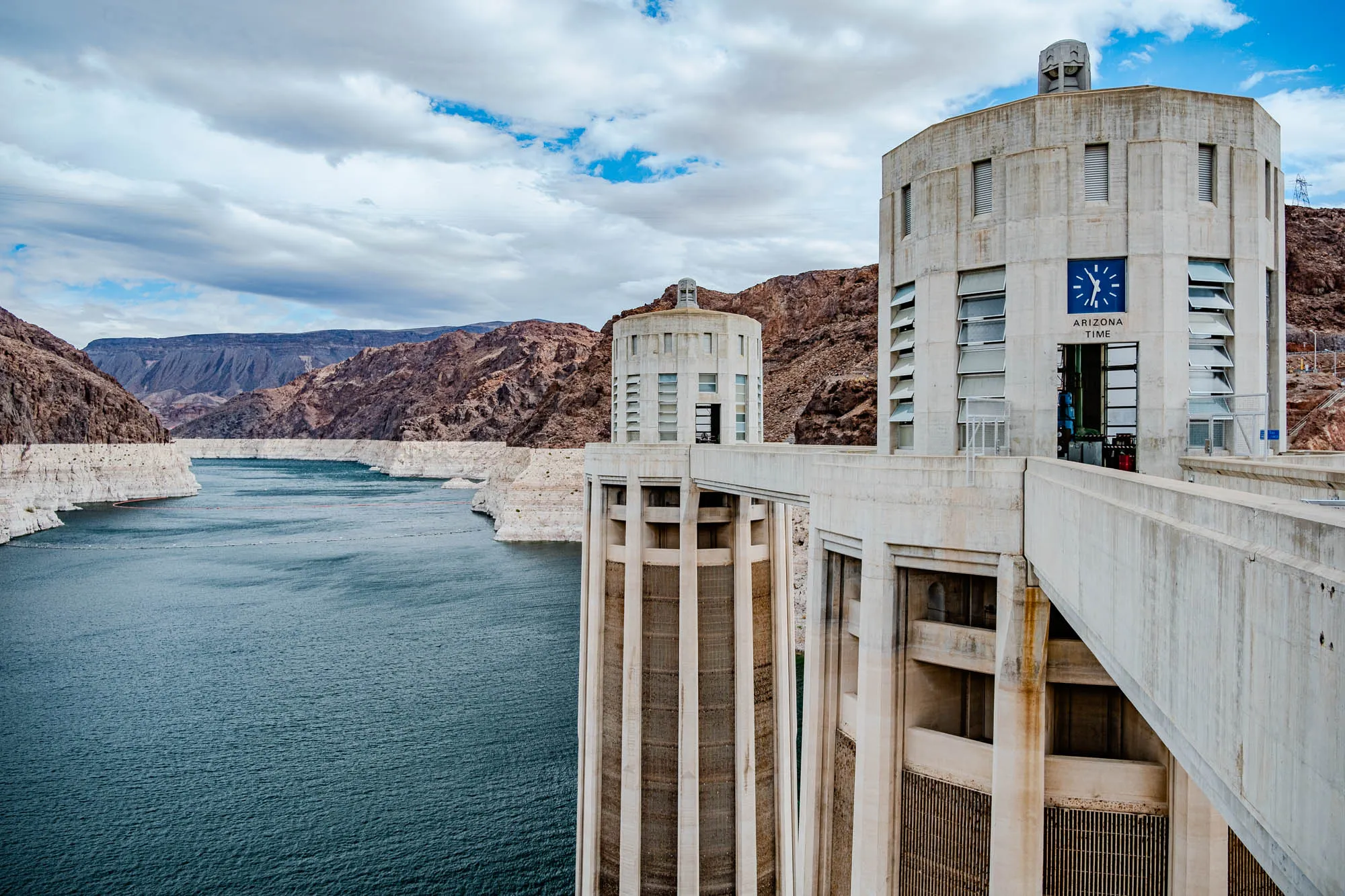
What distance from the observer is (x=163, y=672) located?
44.9 metres

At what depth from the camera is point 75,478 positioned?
442 feet

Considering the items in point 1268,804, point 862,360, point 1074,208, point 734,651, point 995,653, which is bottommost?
point 734,651

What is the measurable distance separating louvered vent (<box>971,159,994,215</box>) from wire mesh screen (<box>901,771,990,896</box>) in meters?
5.99

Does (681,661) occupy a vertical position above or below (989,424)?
below

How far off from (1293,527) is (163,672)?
51.2 meters

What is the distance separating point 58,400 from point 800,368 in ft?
379

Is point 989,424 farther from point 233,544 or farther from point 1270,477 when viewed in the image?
point 233,544

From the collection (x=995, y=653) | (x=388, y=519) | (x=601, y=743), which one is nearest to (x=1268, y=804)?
(x=995, y=653)

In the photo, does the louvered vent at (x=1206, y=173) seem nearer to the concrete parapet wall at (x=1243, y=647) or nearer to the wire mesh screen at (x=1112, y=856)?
the concrete parapet wall at (x=1243, y=647)

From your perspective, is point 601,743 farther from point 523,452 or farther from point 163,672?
point 523,452

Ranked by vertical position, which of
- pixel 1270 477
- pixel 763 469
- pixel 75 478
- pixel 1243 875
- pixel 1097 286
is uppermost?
pixel 1097 286

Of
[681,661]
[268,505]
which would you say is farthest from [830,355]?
[268,505]

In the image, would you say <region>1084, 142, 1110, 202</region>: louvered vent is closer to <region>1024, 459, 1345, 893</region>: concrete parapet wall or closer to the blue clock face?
the blue clock face

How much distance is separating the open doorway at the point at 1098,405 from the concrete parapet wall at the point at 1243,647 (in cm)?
483
